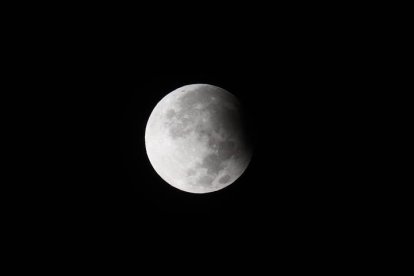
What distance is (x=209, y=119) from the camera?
3229 millimetres

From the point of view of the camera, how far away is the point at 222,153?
3.27 metres

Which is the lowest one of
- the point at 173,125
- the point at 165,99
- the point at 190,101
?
the point at 173,125

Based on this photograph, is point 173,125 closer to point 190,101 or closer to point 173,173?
point 190,101

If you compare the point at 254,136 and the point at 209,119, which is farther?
the point at 254,136

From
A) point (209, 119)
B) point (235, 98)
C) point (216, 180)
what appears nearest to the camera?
point (209, 119)

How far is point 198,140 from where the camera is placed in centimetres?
318

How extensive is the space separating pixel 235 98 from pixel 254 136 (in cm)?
55

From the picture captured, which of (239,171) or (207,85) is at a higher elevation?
(207,85)

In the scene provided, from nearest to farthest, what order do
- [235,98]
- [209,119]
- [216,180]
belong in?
[209,119] < [216,180] < [235,98]

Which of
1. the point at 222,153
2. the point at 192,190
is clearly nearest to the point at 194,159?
the point at 222,153

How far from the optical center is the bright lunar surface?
10.5ft

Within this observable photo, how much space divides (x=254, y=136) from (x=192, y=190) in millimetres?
1045

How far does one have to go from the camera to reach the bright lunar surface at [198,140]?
320cm

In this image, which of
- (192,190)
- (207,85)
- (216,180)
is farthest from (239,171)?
(207,85)
